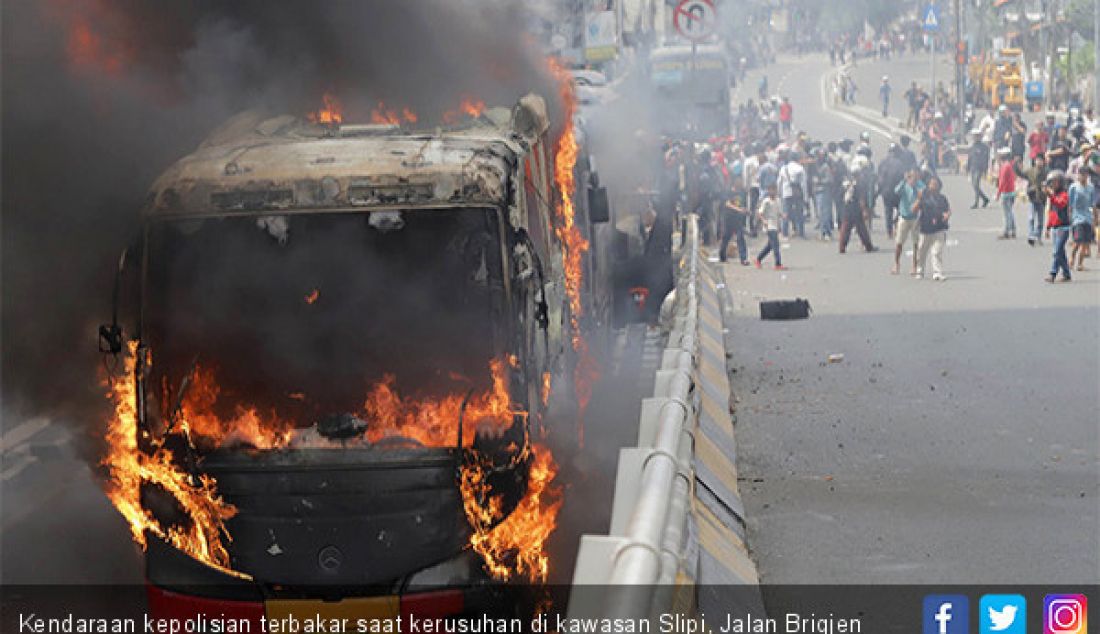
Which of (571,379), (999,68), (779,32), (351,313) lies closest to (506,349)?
(351,313)

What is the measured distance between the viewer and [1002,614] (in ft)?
24.4

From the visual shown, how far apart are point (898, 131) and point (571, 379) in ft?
166

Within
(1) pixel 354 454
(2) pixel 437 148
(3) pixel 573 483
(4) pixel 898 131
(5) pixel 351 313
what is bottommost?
(4) pixel 898 131

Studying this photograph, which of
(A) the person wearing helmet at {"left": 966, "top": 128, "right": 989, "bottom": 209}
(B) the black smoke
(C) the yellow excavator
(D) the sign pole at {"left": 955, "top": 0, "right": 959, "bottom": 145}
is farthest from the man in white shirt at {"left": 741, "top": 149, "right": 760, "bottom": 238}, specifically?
(C) the yellow excavator

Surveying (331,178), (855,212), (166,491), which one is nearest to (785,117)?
(855,212)

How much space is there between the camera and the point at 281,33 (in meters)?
12.7

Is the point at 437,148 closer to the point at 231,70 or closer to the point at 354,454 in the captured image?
the point at 354,454

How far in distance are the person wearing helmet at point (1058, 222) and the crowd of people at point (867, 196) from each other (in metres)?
0.01

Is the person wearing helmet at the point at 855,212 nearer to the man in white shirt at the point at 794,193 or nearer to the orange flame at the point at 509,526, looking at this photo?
the man in white shirt at the point at 794,193

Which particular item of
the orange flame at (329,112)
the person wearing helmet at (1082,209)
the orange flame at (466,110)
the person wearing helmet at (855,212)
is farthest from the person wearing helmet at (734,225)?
the orange flame at (329,112)

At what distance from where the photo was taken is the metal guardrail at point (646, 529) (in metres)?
4.80

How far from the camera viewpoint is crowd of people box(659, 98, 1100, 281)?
75.8ft

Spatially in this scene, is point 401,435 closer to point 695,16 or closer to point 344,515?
point 344,515

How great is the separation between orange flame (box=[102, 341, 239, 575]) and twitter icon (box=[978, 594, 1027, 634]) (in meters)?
3.12
